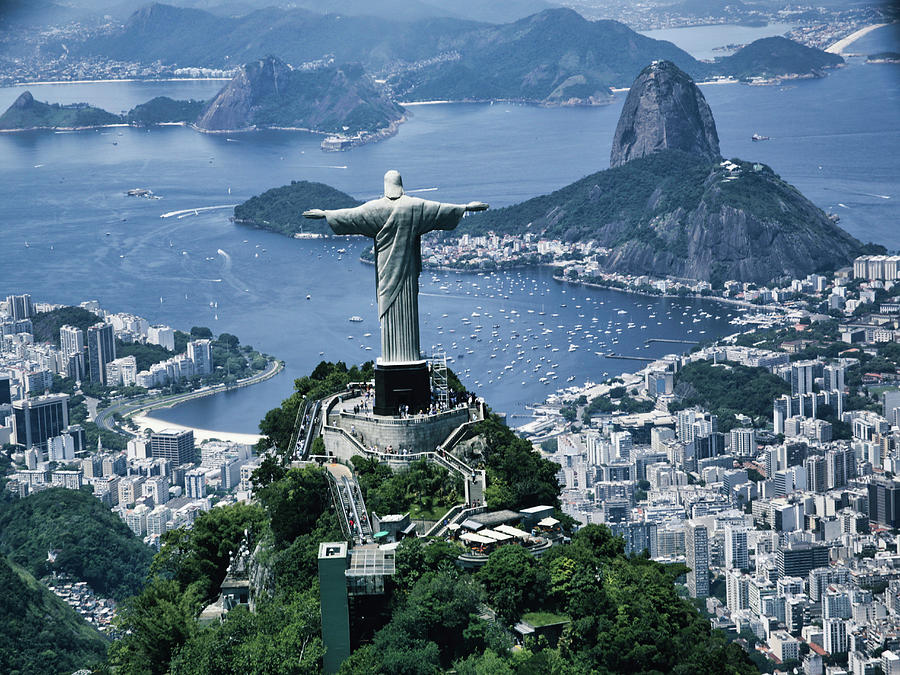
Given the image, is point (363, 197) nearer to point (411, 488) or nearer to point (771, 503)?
point (771, 503)

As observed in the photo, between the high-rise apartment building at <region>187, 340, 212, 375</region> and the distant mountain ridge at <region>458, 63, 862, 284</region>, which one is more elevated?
the distant mountain ridge at <region>458, 63, 862, 284</region>

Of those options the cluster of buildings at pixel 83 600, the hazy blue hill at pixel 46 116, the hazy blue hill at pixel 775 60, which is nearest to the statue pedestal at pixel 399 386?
the cluster of buildings at pixel 83 600

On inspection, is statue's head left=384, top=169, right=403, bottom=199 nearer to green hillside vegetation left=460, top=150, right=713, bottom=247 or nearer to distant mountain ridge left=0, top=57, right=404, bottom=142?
green hillside vegetation left=460, top=150, right=713, bottom=247

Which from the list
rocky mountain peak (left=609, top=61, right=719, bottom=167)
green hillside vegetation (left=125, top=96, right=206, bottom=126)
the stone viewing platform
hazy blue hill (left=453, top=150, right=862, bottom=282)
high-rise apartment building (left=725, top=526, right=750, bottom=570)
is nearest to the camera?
the stone viewing platform

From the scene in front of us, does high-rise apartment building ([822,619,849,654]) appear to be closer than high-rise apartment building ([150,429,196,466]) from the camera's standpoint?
Yes

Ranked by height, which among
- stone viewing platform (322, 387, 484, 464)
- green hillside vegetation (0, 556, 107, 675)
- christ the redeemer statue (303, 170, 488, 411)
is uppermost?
christ the redeemer statue (303, 170, 488, 411)

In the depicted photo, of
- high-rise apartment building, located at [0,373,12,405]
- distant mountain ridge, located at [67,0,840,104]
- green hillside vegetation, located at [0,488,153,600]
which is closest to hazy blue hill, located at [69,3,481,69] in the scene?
distant mountain ridge, located at [67,0,840,104]

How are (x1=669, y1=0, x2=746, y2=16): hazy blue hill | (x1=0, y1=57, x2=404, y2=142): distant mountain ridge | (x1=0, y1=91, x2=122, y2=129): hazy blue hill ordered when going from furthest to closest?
(x1=669, y1=0, x2=746, y2=16): hazy blue hill, (x1=0, y1=57, x2=404, y2=142): distant mountain ridge, (x1=0, y1=91, x2=122, y2=129): hazy blue hill
